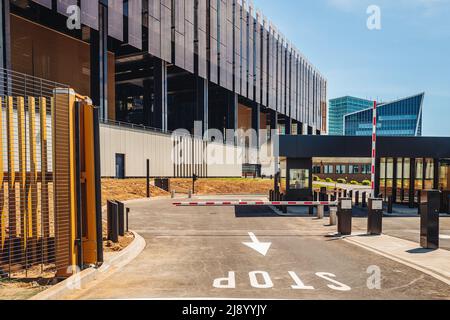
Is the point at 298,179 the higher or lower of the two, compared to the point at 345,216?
higher

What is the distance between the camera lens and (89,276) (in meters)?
6.57

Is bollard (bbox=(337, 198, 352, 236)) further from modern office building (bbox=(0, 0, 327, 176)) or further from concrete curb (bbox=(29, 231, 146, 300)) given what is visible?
modern office building (bbox=(0, 0, 327, 176))

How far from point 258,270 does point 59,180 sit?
17.1 feet

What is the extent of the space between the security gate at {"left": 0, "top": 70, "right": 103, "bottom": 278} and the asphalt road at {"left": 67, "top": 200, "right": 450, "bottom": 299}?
122 centimetres

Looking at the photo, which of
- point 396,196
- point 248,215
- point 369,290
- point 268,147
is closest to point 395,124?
point 268,147

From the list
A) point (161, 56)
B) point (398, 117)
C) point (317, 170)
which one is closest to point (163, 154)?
point (161, 56)

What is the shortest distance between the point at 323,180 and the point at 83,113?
2140 inches

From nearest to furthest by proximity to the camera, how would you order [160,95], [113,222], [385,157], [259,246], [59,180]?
[59,180]
[113,222]
[259,246]
[385,157]
[160,95]

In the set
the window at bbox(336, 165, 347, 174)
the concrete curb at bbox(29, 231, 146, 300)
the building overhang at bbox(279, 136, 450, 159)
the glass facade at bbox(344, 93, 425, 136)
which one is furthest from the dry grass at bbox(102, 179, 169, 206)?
the glass facade at bbox(344, 93, 425, 136)

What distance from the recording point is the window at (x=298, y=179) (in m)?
21.2

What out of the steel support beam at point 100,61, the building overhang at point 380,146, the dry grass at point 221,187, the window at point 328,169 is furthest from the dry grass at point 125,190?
the window at point 328,169

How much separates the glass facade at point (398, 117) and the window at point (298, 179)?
123227 mm

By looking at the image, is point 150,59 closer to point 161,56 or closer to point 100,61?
point 161,56

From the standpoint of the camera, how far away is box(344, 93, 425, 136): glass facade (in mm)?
131750
